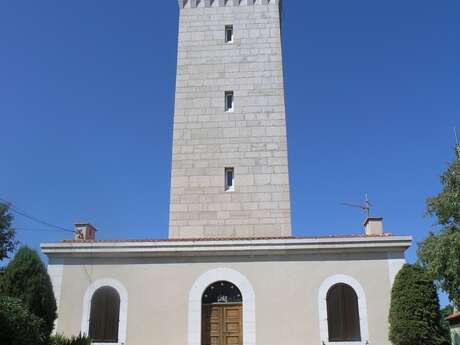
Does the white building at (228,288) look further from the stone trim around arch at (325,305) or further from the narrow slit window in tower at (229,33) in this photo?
the narrow slit window in tower at (229,33)

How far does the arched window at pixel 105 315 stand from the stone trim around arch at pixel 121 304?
97 mm

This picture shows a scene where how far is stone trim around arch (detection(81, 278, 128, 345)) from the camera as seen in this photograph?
15188mm

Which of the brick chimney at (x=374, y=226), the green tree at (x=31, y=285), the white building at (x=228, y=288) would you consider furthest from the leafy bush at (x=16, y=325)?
the brick chimney at (x=374, y=226)

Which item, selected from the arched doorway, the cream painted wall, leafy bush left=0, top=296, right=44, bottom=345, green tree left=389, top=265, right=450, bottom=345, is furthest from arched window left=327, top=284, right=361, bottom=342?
leafy bush left=0, top=296, right=44, bottom=345

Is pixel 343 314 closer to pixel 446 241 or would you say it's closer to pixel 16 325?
pixel 446 241

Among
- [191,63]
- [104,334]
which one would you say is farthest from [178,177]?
[104,334]

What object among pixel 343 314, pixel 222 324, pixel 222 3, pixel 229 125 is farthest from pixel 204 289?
pixel 222 3

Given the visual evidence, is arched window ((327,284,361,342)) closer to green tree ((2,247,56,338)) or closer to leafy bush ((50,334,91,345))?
leafy bush ((50,334,91,345))

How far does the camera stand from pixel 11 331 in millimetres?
11000

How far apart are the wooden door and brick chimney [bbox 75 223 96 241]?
16.3ft

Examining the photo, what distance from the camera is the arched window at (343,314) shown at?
14836 mm

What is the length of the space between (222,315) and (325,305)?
308 centimetres

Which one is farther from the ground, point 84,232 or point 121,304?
point 84,232

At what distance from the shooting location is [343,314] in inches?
592
